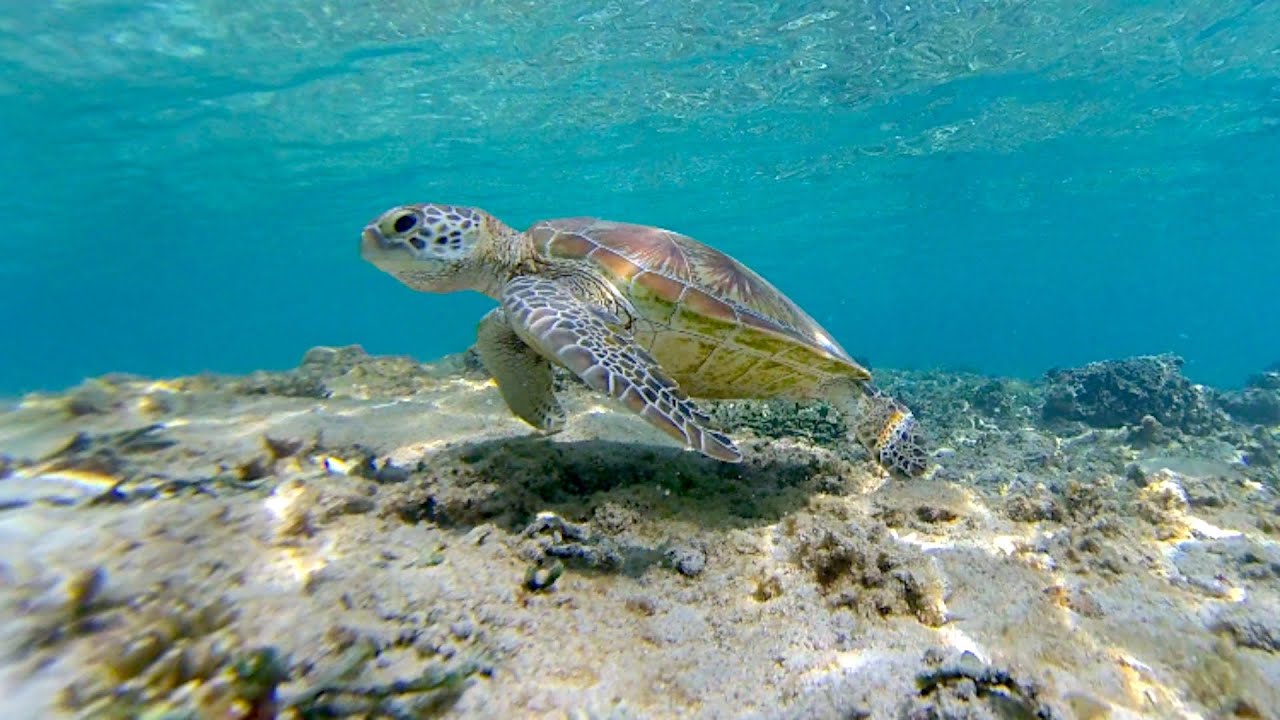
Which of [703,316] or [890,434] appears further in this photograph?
[890,434]

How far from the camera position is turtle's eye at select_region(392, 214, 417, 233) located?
405 cm

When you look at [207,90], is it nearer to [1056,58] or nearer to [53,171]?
[53,171]

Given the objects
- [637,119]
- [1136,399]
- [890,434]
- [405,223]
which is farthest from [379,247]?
[637,119]

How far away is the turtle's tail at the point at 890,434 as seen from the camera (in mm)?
4305

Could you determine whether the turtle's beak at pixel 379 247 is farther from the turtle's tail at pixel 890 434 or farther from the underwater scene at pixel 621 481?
the turtle's tail at pixel 890 434

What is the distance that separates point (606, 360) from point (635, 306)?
110 centimetres

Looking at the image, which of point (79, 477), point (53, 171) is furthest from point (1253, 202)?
point (53, 171)

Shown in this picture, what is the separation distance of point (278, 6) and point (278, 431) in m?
13.4

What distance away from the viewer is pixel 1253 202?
3316 cm

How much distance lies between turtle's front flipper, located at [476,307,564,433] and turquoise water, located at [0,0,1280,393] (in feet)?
38.4

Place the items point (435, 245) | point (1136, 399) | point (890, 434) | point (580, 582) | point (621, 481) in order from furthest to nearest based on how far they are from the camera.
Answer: point (1136, 399) → point (890, 434) → point (435, 245) → point (621, 481) → point (580, 582)

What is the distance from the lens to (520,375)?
4309 millimetres

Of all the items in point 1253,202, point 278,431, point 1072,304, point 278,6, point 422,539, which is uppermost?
point 1072,304

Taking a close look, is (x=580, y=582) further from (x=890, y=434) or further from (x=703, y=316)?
(x=890, y=434)
